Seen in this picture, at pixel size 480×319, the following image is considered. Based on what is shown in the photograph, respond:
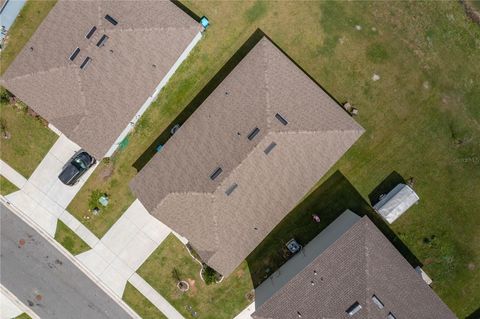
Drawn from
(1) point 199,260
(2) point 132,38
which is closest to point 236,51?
(2) point 132,38

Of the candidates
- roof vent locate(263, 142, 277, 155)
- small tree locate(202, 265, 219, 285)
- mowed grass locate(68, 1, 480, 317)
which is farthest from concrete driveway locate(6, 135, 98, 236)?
mowed grass locate(68, 1, 480, 317)

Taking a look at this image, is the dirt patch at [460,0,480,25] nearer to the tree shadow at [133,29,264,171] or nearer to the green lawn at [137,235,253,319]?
the tree shadow at [133,29,264,171]

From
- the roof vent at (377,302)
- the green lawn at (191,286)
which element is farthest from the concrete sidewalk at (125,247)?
the roof vent at (377,302)

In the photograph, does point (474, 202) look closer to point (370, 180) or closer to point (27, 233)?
point (370, 180)

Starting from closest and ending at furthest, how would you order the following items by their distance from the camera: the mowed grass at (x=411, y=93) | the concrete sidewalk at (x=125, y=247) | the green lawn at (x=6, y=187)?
1. the mowed grass at (x=411, y=93)
2. the concrete sidewalk at (x=125, y=247)
3. the green lawn at (x=6, y=187)

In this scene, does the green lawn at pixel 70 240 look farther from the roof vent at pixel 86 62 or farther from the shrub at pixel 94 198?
the roof vent at pixel 86 62
